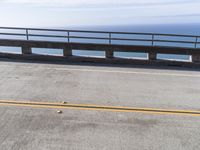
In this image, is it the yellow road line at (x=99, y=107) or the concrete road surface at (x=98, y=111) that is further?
the yellow road line at (x=99, y=107)

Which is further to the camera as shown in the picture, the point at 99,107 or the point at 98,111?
the point at 99,107

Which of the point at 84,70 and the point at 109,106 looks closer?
the point at 109,106

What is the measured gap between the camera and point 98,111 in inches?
279

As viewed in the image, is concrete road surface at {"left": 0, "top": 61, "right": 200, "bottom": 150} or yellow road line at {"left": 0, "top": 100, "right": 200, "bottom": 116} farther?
yellow road line at {"left": 0, "top": 100, "right": 200, "bottom": 116}

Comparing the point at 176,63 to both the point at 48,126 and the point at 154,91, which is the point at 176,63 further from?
the point at 48,126

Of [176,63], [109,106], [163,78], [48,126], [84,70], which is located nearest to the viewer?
[48,126]

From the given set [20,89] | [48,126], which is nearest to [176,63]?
[20,89]

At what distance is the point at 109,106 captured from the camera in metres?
7.49

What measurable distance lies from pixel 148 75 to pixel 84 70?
305 centimetres

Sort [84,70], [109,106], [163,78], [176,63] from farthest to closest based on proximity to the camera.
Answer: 1. [176,63]
2. [84,70]
3. [163,78]
4. [109,106]

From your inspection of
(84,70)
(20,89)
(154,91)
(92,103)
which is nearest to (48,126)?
(92,103)

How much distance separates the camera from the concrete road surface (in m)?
5.51

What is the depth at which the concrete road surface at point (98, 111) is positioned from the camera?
5.51 meters

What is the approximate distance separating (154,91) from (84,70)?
4.03 metres
